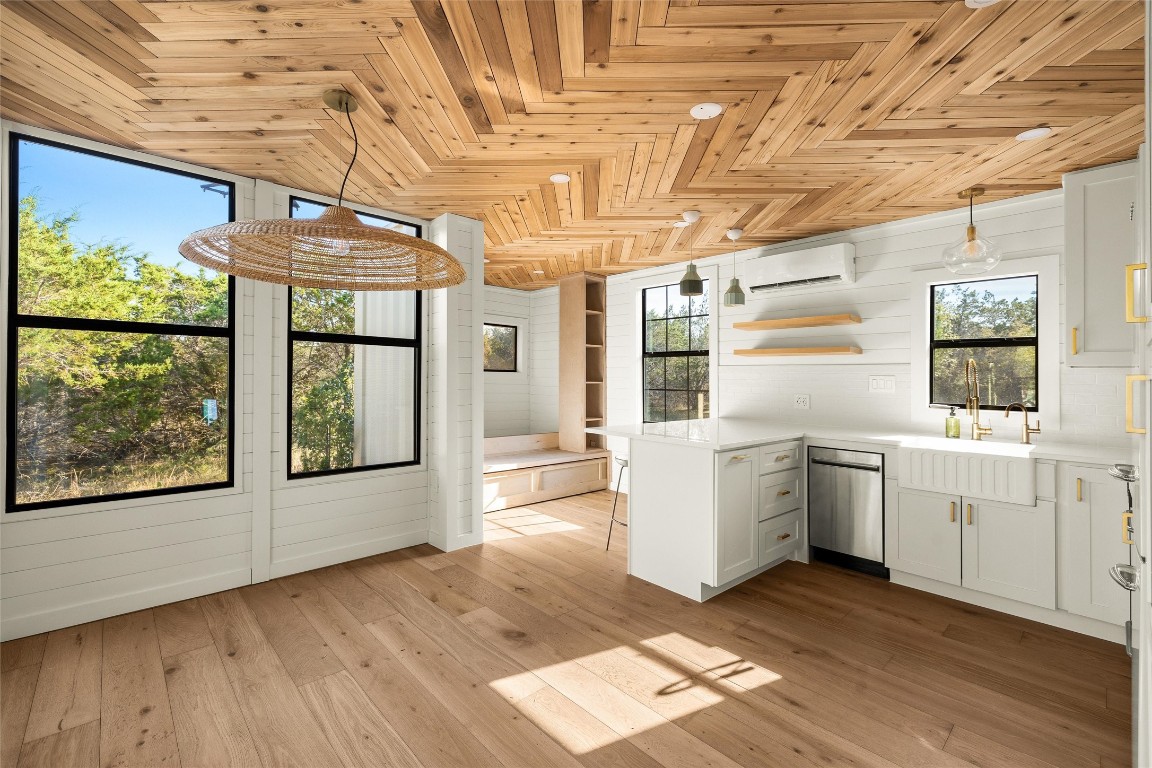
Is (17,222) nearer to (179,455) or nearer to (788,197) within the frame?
(179,455)

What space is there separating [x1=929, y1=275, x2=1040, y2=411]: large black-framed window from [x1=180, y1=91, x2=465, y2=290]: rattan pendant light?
3.40 metres

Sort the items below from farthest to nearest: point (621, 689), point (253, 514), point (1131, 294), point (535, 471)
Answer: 1. point (535, 471)
2. point (253, 514)
3. point (621, 689)
4. point (1131, 294)

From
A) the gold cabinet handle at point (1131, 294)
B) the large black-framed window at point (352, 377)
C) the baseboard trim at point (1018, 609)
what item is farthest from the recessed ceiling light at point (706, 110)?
the baseboard trim at point (1018, 609)

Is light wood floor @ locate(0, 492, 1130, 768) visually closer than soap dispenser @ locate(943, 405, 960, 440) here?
Yes

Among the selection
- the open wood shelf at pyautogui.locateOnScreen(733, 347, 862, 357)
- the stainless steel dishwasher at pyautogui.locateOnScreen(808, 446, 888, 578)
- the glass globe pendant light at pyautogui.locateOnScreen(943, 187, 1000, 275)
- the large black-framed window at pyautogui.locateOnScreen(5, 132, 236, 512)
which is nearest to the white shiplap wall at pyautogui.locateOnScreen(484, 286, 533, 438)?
the open wood shelf at pyautogui.locateOnScreen(733, 347, 862, 357)

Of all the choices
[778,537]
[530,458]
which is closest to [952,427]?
[778,537]

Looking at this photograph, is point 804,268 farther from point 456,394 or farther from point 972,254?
point 456,394

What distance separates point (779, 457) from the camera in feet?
11.2

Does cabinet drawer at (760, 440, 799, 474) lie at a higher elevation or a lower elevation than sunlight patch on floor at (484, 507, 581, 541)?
higher

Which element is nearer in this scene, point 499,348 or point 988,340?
point 988,340

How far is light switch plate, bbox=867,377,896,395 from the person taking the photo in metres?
3.87

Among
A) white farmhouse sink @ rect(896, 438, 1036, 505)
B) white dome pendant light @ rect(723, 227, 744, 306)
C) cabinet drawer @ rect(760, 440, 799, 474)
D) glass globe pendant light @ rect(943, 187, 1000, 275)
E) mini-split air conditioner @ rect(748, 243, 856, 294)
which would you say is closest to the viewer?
white farmhouse sink @ rect(896, 438, 1036, 505)

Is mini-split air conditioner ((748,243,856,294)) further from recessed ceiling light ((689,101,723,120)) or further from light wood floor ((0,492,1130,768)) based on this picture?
light wood floor ((0,492,1130,768))

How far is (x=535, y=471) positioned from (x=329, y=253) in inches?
141
